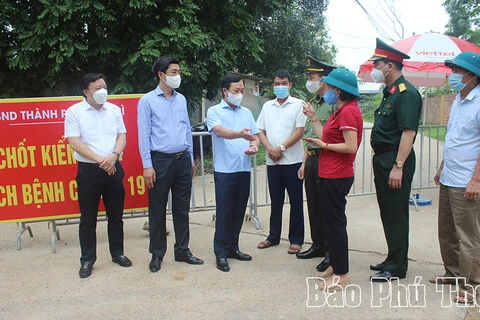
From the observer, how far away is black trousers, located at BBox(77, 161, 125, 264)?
3.69 m

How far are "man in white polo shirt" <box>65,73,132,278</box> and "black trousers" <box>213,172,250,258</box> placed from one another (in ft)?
3.13

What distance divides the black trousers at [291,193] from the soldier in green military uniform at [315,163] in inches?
4.7

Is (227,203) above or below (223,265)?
above

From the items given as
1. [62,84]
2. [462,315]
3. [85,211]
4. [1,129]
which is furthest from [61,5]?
[462,315]

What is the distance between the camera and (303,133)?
13.6 ft

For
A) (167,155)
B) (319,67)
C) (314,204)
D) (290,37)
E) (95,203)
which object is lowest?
(314,204)

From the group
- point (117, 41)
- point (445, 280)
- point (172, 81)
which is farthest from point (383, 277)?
point (117, 41)

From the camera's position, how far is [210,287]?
346 cm

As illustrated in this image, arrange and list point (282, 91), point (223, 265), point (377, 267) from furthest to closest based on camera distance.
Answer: point (282, 91)
point (223, 265)
point (377, 267)

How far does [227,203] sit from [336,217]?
3.57 ft

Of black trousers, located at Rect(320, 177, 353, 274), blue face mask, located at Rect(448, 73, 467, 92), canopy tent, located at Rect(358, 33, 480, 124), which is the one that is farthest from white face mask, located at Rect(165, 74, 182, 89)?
canopy tent, located at Rect(358, 33, 480, 124)

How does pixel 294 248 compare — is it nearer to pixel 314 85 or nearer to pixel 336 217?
pixel 336 217

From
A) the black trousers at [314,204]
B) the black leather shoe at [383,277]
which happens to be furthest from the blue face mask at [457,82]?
the black leather shoe at [383,277]

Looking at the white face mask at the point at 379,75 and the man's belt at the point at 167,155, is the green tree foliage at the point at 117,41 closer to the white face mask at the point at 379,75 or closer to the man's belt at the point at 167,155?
the man's belt at the point at 167,155
